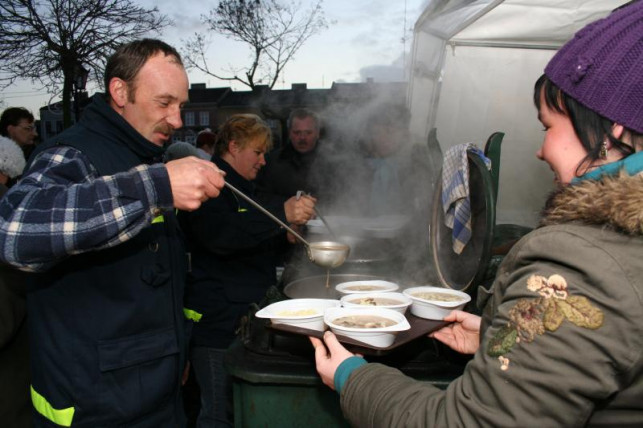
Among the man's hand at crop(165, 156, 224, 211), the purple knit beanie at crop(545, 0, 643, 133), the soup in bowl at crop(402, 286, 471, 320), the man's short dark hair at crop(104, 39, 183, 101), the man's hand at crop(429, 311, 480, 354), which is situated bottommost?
the man's hand at crop(429, 311, 480, 354)

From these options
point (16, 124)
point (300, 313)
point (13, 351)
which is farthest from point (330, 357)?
point (16, 124)

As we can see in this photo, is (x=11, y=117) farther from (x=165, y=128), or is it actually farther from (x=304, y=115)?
(x=165, y=128)

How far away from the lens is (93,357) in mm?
1461

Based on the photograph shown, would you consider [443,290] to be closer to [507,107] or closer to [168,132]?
[168,132]

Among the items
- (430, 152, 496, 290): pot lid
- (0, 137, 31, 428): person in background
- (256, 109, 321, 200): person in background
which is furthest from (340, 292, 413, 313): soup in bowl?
(256, 109, 321, 200): person in background

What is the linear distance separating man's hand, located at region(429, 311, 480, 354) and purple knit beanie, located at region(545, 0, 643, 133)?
0.94m

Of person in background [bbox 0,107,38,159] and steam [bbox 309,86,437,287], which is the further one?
person in background [bbox 0,107,38,159]

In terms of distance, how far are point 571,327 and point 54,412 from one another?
5.27ft

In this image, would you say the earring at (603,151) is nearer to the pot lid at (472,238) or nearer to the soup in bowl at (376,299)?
the pot lid at (472,238)

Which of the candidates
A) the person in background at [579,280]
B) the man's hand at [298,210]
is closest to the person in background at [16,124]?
the man's hand at [298,210]

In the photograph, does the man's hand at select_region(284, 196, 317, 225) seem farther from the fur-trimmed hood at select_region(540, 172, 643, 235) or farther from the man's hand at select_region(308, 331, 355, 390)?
the fur-trimmed hood at select_region(540, 172, 643, 235)

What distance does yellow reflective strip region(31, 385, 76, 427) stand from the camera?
4.79ft

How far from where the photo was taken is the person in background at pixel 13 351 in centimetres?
179

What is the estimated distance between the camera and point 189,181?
1408mm
